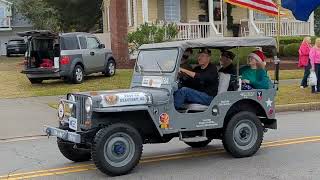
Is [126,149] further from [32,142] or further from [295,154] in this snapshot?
[32,142]

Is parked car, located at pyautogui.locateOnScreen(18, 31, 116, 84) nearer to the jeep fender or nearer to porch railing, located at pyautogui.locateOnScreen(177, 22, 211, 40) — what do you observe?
porch railing, located at pyautogui.locateOnScreen(177, 22, 211, 40)

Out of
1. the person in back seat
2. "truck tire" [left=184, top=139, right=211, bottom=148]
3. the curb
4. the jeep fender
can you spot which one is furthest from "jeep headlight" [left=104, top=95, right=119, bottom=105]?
the curb

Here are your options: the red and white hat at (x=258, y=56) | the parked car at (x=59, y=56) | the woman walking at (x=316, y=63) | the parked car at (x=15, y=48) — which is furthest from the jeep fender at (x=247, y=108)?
the parked car at (x=15, y=48)

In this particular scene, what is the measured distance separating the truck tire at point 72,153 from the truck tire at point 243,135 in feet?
7.16

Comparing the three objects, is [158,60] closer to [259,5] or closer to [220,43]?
[220,43]

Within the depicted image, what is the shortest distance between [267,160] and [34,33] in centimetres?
1403

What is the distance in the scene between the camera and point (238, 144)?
29.5 ft

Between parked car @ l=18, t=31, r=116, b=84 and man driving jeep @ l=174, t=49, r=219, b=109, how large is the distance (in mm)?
12461

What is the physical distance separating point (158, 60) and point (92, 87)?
1195 centimetres

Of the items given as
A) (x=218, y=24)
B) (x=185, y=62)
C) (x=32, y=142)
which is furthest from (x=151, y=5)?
(x=185, y=62)

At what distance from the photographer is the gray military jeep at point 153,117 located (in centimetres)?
787

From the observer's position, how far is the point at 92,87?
20734 mm

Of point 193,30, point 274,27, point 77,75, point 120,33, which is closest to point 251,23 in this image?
point 274,27

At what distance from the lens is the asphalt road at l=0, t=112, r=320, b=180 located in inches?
313
